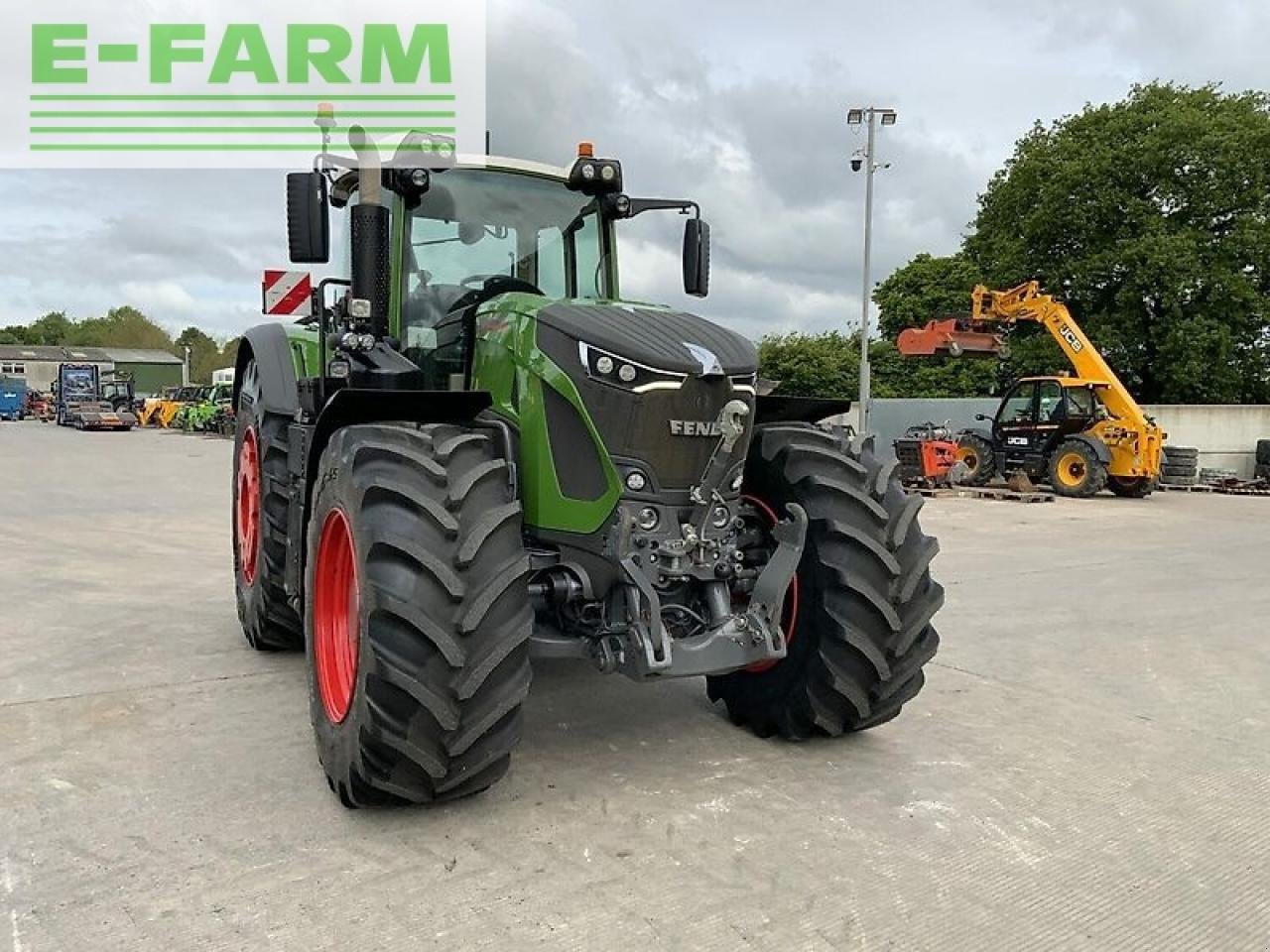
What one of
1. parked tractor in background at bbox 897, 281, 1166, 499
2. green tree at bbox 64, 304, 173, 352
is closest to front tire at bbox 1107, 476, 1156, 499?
parked tractor in background at bbox 897, 281, 1166, 499

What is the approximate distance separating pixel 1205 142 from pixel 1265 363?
20.8 ft

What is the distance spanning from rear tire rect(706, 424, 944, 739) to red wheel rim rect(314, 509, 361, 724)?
164 cm

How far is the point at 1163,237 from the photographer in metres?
28.1

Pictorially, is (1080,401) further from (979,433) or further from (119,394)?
(119,394)

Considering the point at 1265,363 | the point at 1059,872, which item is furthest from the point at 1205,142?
the point at 1059,872

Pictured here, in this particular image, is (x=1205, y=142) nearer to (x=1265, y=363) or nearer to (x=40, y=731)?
(x=1265, y=363)

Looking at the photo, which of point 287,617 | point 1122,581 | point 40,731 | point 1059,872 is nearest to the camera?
point 1059,872

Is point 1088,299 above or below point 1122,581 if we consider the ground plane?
above

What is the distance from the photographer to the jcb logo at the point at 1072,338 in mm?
17891

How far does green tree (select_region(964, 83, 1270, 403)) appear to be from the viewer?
28062 millimetres

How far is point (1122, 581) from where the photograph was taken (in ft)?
28.2

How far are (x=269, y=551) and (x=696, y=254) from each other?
268cm

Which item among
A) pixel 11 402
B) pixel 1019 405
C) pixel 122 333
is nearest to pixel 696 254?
pixel 1019 405

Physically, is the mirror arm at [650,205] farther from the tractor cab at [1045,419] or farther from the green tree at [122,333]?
the green tree at [122,333]
